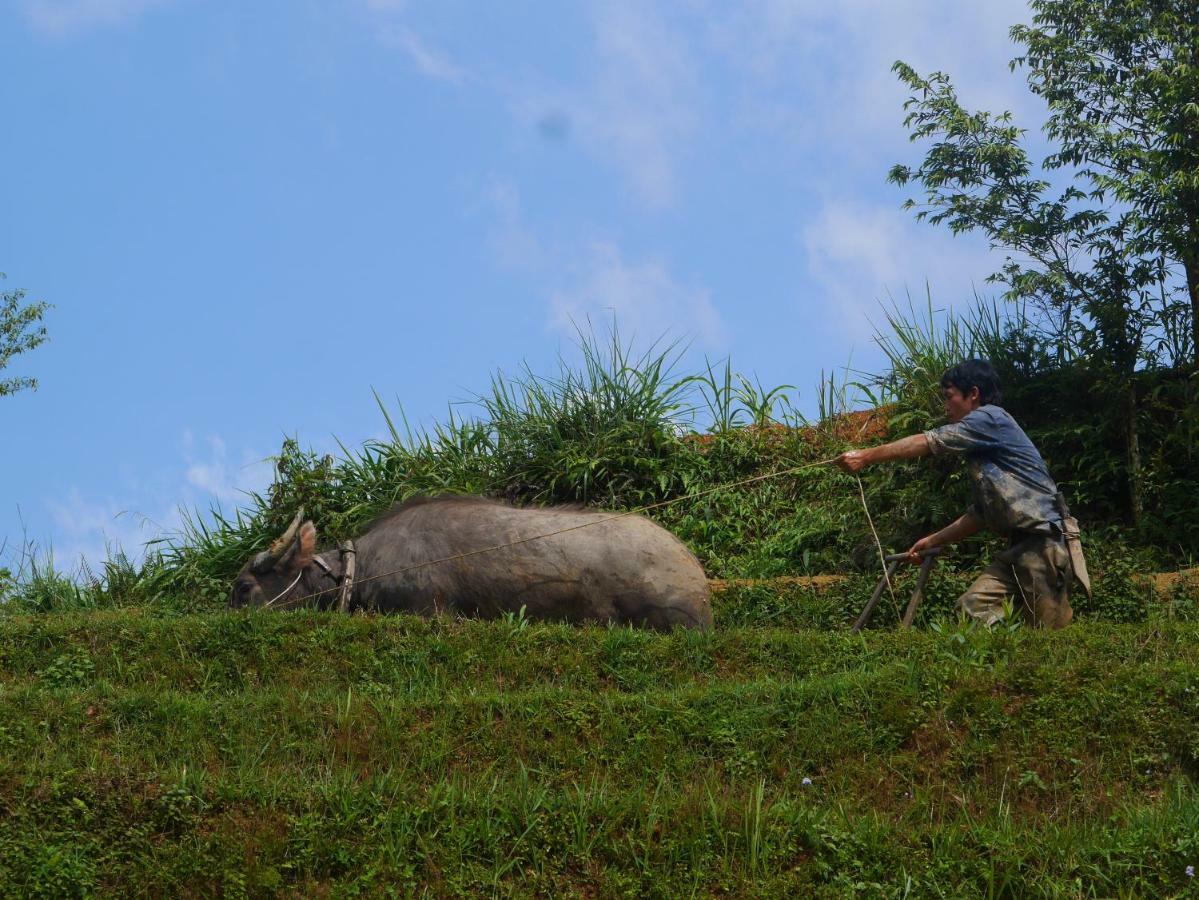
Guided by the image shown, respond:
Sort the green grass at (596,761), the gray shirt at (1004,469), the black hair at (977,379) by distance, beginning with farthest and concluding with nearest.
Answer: the black hair at (977,379) → the gray shirt at (1004,469) → the green grass at (596,761)

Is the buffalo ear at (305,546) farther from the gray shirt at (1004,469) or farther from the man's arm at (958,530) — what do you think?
the gray shirt at (1004,469)

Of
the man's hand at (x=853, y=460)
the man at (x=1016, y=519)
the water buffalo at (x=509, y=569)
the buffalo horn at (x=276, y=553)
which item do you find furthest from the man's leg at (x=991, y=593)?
the buffalo horn at (x=276, y=553)

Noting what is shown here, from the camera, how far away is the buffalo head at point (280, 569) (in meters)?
11.8

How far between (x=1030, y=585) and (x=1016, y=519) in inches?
19.6

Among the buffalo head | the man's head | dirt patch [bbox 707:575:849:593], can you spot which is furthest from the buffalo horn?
the man's head

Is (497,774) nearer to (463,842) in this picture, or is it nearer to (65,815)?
(463,842)

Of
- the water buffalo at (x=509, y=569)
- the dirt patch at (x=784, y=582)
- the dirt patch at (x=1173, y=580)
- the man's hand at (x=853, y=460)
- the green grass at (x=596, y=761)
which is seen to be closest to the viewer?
the green grass at (x=596, y=761)

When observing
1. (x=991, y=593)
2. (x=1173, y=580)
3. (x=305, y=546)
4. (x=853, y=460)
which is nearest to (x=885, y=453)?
(x=853, y=460)

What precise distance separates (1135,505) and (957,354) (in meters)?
3.01

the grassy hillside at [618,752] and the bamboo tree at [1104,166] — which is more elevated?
the bamboo tree at [1104,166]

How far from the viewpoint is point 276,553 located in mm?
11828

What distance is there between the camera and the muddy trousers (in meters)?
9.81

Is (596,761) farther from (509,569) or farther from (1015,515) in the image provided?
(1015,515)

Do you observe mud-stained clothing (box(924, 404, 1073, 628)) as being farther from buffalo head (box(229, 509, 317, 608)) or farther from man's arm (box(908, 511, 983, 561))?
buffalo head (box(229, 509, 317, 608))
